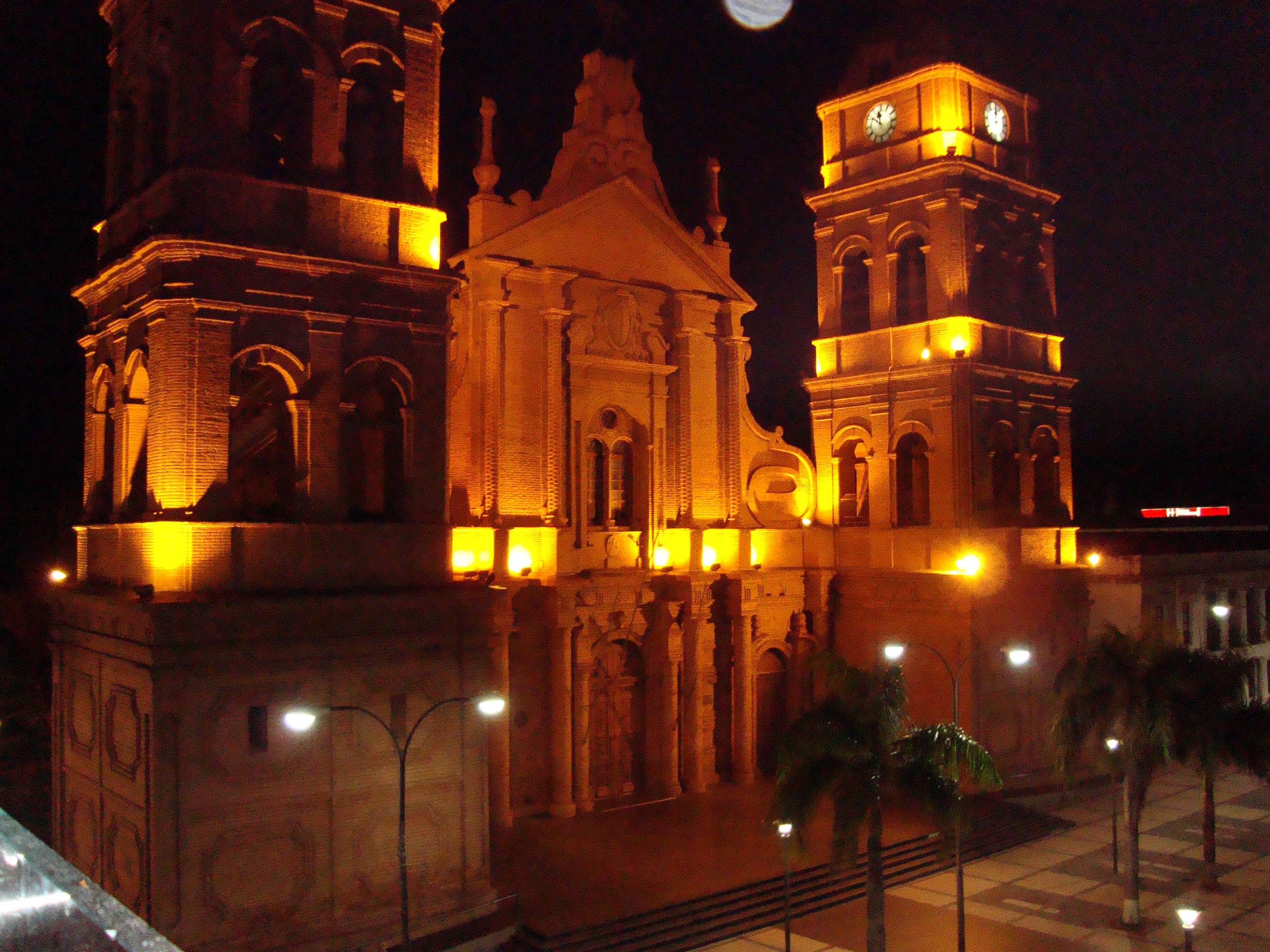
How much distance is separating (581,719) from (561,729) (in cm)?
72

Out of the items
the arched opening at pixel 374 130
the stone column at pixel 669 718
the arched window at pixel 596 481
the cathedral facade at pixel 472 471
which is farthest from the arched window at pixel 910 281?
the arched opening at pixel 374 130

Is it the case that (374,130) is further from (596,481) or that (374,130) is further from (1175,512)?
(1175,512)

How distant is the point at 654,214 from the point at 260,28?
1215 cm

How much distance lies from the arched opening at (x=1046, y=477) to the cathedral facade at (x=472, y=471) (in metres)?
0.12

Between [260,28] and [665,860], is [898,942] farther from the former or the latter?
[260,28]

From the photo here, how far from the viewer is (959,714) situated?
29.1 metres

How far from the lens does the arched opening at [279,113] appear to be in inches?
770

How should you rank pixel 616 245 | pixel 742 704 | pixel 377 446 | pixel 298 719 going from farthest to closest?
pixel 742 704
pixel 616 245
pixel 377 446
pixel 298 719

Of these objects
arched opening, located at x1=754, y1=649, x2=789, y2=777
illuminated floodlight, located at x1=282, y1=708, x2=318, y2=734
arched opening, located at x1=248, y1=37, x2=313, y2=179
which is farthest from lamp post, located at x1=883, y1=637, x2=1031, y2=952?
arched opening, located at x1=248, y1=37, x2=313, y2=179

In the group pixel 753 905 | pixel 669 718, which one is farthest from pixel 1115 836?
pixel 669 718

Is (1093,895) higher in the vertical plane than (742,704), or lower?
lower

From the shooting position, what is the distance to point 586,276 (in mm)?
27984

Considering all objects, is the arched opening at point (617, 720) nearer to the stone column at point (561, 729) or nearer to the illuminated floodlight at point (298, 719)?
the stone column at point (561, 729)

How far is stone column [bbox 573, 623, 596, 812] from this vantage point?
26609 millimetres
